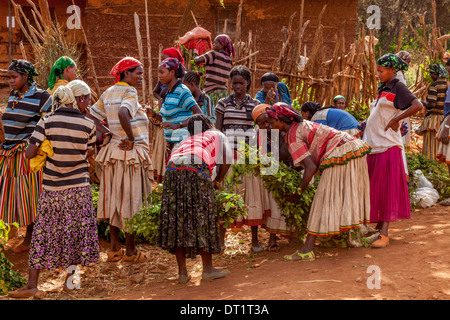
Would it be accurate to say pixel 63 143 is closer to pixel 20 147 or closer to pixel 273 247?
pixel 20 147

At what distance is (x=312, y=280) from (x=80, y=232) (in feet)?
6.74

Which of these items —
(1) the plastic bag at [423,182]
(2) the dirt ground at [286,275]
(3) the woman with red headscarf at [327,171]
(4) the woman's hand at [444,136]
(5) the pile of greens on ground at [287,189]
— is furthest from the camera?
(1) the plastic bag at [423,182]

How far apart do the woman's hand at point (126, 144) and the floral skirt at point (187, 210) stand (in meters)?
0.92

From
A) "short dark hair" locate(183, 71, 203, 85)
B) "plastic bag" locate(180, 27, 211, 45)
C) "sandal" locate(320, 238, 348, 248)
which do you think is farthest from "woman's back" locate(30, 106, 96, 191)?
"plastic bag" locate(180, 27, 211, 45)

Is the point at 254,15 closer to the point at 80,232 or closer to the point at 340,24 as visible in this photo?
the point at 340,24

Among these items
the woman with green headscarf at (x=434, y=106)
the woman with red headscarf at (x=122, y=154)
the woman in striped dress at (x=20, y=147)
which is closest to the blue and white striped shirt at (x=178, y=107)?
the woman with red headscarf at (x=122, y=154)

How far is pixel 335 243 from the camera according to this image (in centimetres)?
520

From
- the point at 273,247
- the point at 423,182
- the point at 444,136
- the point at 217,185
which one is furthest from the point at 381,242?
the point at 423,182

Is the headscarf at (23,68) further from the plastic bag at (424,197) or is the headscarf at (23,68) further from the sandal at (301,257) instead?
the plastic bag at (424,197)

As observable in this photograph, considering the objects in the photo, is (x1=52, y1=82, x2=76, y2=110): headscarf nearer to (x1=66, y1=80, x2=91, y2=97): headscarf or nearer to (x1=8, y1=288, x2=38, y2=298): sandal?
(x1=66, y1=80, x2=91, y2=97): headscarf

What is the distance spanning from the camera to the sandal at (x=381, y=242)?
516 centimetres

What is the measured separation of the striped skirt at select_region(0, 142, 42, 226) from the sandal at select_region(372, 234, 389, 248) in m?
3.65

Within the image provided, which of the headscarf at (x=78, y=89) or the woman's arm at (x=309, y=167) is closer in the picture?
the headscarf at (x=78, y=89)
